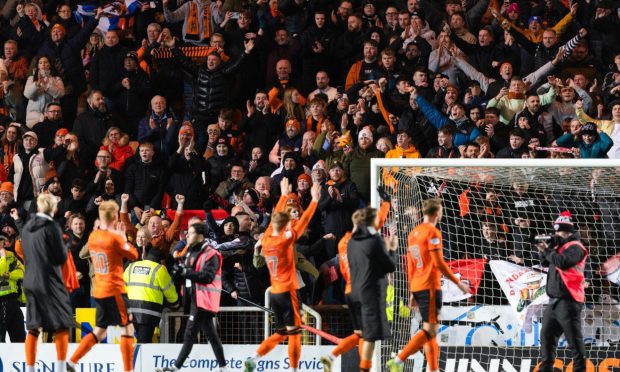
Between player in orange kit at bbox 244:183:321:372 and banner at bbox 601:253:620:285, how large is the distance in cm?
327

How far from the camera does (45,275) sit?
40.1 feet

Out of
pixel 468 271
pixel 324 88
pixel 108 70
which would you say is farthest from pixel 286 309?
pixel 108 70

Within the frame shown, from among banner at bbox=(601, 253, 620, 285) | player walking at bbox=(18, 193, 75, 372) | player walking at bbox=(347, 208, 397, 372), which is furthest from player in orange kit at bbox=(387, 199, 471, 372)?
player walking at bbox=(18, 193, 75, 372)

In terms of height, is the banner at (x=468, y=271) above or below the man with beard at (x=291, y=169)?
below

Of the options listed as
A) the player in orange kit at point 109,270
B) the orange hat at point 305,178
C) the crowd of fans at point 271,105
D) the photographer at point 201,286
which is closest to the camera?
the player in orange kit at point 109,270

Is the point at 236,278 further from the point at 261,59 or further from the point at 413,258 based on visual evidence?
the point at 261,59

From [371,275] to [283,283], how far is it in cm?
117

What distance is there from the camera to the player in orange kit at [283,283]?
13062 millimetres

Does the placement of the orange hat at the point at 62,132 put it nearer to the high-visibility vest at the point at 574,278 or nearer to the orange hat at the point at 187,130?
the orange hat at the point at 187,130

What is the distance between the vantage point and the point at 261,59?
18.2 metres

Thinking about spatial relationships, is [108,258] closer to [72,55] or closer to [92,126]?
[92,126]

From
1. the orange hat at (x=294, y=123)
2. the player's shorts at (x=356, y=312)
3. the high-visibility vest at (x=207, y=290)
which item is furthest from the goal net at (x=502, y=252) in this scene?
the orange hat at (x=294, y=123)

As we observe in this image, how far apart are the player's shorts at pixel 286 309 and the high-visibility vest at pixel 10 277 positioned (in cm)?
334

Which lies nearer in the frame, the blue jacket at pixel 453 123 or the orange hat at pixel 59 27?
the blue jacket at pixel 453 123
